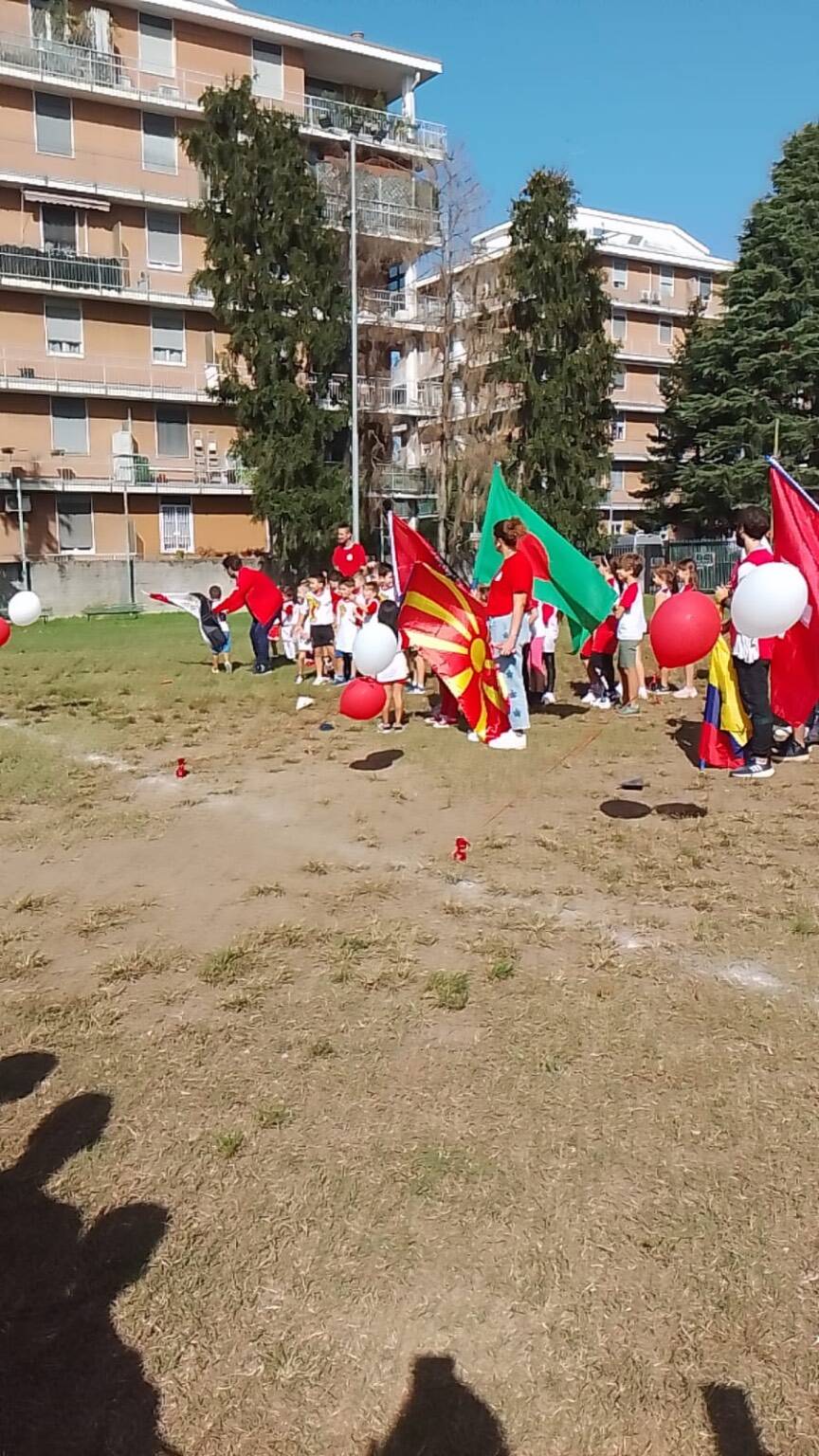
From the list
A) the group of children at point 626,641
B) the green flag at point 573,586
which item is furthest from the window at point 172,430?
the green flag at point 573,586

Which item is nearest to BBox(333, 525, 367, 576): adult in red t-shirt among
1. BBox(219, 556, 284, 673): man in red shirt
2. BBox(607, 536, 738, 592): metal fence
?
BBox(219, 556, 284, 673): man in red shirt

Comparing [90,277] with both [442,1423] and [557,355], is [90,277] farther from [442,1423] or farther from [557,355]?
[442,1423]

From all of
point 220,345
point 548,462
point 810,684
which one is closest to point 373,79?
point 220,345

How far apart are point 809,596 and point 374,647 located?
361 cm

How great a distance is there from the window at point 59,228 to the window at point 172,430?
6368 millimetres

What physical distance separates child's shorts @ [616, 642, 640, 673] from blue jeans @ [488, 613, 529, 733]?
7.66 feet

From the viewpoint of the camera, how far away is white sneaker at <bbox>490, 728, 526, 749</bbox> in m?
10.6

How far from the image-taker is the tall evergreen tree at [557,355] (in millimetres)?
37812

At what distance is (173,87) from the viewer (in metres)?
40.8

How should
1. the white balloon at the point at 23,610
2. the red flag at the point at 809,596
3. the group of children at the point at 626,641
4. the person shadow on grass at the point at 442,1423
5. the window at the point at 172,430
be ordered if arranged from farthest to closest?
the window at the point at 172,430 → the white balloon at the point at 23,610 → the group of children at the point at 626,641 → the red flag at the point at 809,596 → the person shadow on grass at the point at 442,1423

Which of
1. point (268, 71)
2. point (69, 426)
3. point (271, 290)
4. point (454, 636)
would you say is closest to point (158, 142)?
point (268, 71)

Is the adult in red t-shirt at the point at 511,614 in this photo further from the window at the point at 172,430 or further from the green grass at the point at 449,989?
the window at the point at 172,430

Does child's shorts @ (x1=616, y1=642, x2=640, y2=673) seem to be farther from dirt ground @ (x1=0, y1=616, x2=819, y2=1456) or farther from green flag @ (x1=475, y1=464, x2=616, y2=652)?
dirt ground @ (x1=0, y1=616, x2=819, y2=1456)

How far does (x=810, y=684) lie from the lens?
29.0 feet
